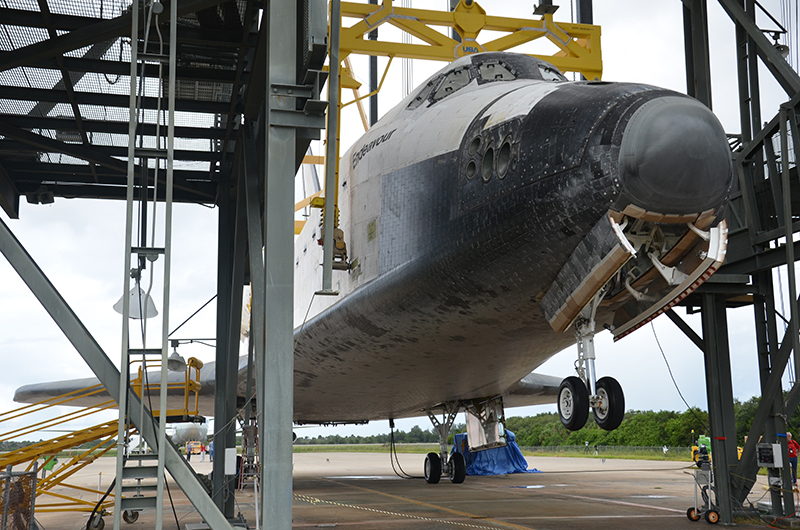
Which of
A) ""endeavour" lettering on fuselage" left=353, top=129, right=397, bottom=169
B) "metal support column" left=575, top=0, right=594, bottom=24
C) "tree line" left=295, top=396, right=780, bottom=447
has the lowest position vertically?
"tree line" left=295, top=396, right=780, bottom=447

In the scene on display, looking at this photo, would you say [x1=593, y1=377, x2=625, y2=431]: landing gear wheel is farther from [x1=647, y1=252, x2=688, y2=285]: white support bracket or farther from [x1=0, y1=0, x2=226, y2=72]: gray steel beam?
[x1=0, y1=0, x2=226, y2=72]: gray steel beam

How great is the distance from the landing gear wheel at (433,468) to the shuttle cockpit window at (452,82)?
10130 millimetres

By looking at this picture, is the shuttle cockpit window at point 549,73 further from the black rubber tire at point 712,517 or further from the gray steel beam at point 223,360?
the black rubber tire at point 712,517

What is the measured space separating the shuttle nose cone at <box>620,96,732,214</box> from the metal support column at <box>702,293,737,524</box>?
583 cm

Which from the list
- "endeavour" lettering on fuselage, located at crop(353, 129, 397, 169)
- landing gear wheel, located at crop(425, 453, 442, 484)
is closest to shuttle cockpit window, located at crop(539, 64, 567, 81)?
"endeavour" lettering on fuselage, located at crop(353, 129, 397, 169)

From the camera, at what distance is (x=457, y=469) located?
14.8 m

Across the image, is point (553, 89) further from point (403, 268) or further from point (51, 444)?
point (51, 444)

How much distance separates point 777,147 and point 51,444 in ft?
31.4

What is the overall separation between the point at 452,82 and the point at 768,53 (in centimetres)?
446

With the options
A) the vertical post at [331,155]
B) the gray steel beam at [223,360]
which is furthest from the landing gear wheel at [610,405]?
the gray steel beam at [223,360]

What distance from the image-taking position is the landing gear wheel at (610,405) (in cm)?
472

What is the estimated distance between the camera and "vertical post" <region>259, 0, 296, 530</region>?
4.34m

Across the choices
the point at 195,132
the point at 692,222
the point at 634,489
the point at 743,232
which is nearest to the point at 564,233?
the point at 692,222

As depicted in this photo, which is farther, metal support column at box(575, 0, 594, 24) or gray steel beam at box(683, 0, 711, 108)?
metal support column at box(575, 0, 594, 24)
